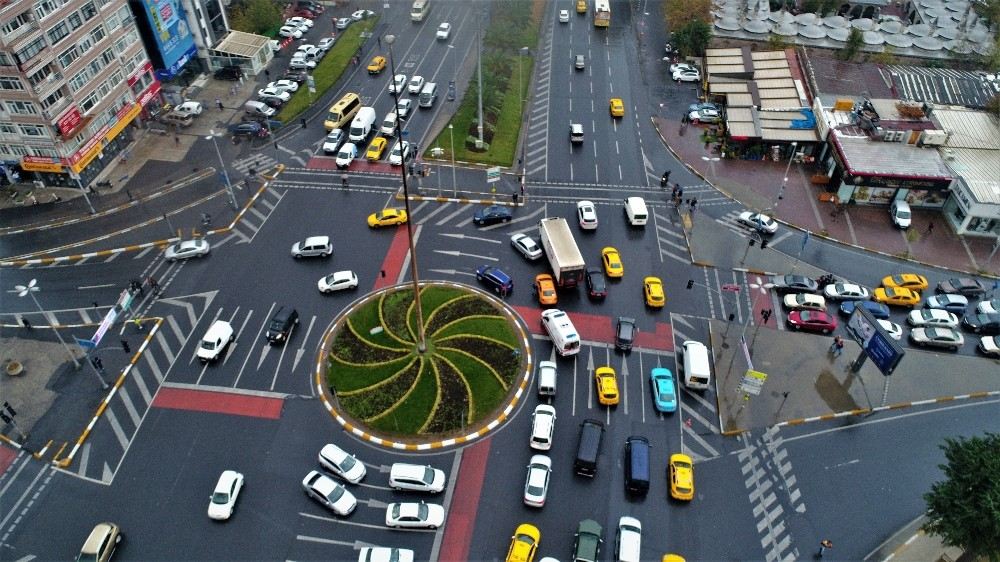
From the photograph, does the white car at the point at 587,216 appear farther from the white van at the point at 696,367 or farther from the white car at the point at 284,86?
the white car at the point at 284,86

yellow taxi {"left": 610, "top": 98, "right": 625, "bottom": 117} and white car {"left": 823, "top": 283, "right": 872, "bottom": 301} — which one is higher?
yellow taxi {"left": 610, "top": 98, "right": 625, "bottom": 117}

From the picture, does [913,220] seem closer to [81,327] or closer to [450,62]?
[450,62]

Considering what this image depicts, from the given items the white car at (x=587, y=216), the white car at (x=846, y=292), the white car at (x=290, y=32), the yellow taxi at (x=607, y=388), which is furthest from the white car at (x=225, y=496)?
the white car at (x=290, y=32)

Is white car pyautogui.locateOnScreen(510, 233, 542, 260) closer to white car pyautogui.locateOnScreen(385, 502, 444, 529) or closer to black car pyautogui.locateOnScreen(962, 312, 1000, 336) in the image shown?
white car pyautogui.locateOnScreen(385, 502, 444, 529)

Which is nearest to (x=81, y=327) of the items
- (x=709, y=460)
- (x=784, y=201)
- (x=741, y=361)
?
(x=709, y=460)

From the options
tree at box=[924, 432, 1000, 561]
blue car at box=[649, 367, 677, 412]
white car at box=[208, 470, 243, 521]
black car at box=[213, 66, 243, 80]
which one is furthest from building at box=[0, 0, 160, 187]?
tree at box=[924, 432, 1000, 561]

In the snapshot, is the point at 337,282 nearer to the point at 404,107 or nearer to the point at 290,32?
the point at 404,107
